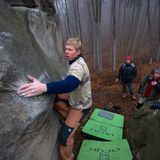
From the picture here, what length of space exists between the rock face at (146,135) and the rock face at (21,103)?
1049 mm

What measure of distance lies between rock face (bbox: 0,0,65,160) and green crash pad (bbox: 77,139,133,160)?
0.87 metres

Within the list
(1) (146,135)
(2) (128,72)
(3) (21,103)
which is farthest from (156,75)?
(3) (21,103)

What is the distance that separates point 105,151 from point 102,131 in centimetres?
59

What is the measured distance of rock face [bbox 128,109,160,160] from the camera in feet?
8.38

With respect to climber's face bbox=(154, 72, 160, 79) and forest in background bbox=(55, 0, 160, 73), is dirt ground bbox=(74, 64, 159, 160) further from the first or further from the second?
climber's face bbox=(154, 72, 160, 79)

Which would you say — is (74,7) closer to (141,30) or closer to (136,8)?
(136,8)

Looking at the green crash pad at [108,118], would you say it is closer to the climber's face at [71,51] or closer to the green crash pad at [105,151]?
the green crash pad at [105,151]

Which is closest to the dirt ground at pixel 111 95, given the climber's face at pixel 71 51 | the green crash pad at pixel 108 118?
the green crash pad at pixel 108 118

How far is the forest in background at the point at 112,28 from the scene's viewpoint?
6141 millimetres

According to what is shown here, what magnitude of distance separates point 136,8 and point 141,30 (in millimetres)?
742

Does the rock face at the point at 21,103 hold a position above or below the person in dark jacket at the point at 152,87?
above

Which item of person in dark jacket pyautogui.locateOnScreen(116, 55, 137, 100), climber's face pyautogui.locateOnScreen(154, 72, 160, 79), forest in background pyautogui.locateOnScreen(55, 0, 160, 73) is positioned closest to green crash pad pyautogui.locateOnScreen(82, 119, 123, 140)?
climber's face pyautogui.locateOnScreen(154, 72, 160, 79)

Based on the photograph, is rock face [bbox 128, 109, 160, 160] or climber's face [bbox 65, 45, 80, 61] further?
rock face [bbox 128, 109, 160, 160]

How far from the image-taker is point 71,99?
248cm
